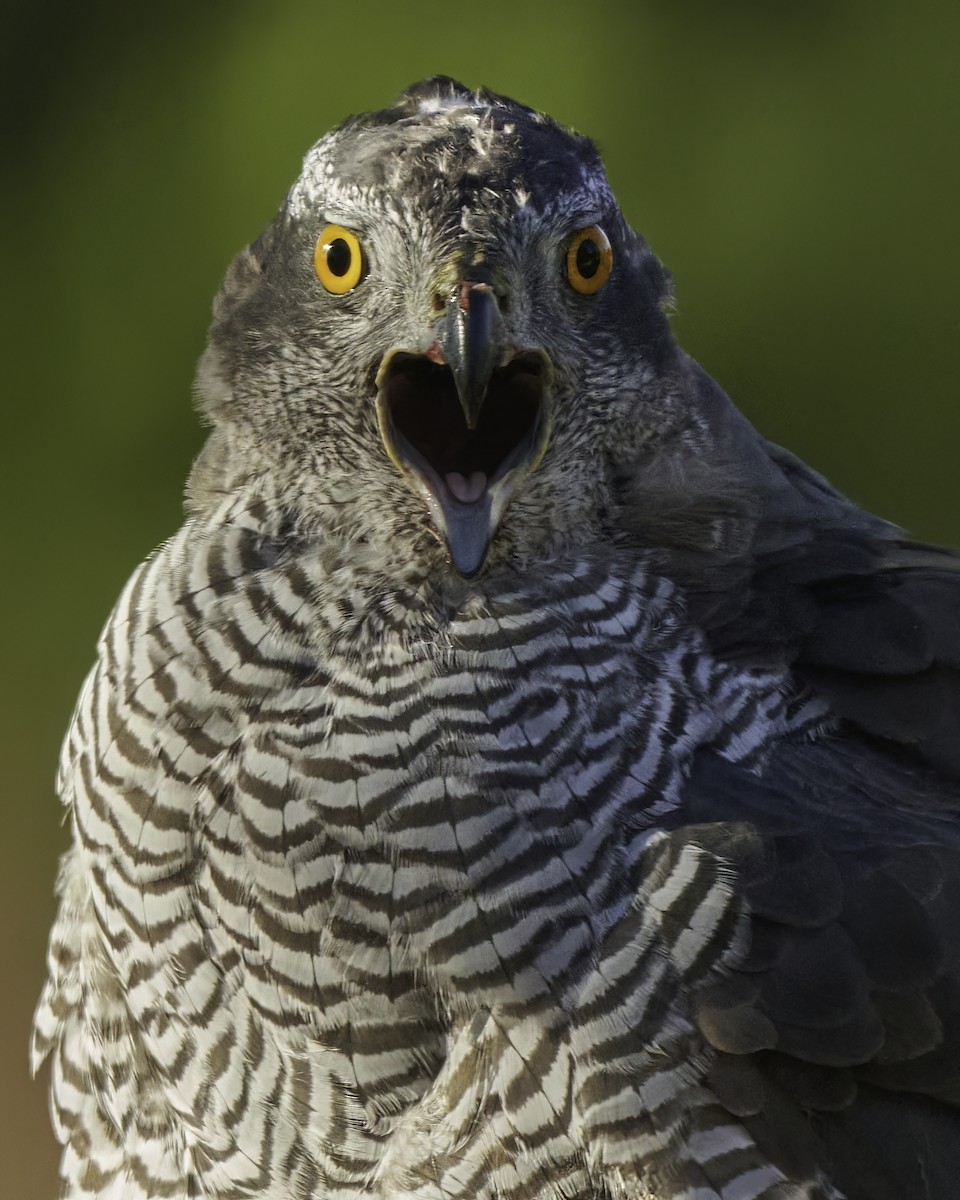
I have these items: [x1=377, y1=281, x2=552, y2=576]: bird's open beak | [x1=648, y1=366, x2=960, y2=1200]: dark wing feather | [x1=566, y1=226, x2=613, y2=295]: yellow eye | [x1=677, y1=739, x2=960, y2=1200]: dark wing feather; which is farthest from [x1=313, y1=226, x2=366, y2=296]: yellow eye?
[x1=677, y1=739, x2=960, y2=1200]: dark wing feather

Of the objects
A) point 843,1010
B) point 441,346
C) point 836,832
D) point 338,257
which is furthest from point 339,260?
point 843,1010

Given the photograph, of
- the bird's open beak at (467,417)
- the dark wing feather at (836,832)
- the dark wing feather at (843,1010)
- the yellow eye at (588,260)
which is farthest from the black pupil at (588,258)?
the dark wing feather at (843,1010)

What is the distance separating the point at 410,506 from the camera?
1.60 metres

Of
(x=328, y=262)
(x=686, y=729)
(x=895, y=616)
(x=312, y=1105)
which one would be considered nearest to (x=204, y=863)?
(x=312, y=1105)

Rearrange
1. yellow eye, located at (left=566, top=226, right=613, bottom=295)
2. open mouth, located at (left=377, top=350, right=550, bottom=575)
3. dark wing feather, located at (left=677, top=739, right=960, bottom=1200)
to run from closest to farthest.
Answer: dark wing feather, located at (left=677, top=739, right=960, bottom=1200), open mouth, located at (left=377, top=350, right=550, bottom=575), yellow eye, located at (left=566, top=226, right=613, bottom=295)

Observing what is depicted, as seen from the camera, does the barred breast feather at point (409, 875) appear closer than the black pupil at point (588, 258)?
Yes

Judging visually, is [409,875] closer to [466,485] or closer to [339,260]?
[466,485]

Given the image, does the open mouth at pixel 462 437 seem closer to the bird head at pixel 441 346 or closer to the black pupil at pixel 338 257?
the bird head at pixel 441 346

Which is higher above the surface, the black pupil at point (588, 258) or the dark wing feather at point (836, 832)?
the black pupil at point (588, 258)

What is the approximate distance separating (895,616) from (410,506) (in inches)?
A: 22.6

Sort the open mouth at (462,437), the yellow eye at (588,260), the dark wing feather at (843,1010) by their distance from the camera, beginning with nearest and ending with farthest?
the dark wing feather at (843,1010) < the open mouth at (462,437) < the yellow eye at (588,260)

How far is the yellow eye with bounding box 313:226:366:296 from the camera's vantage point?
5.31 ft

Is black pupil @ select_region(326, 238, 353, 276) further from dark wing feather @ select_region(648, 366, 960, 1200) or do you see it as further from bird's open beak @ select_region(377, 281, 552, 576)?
dark wing feather @ select_region(648, 366, 960, 1200)

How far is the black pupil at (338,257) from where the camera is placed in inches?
64.1
